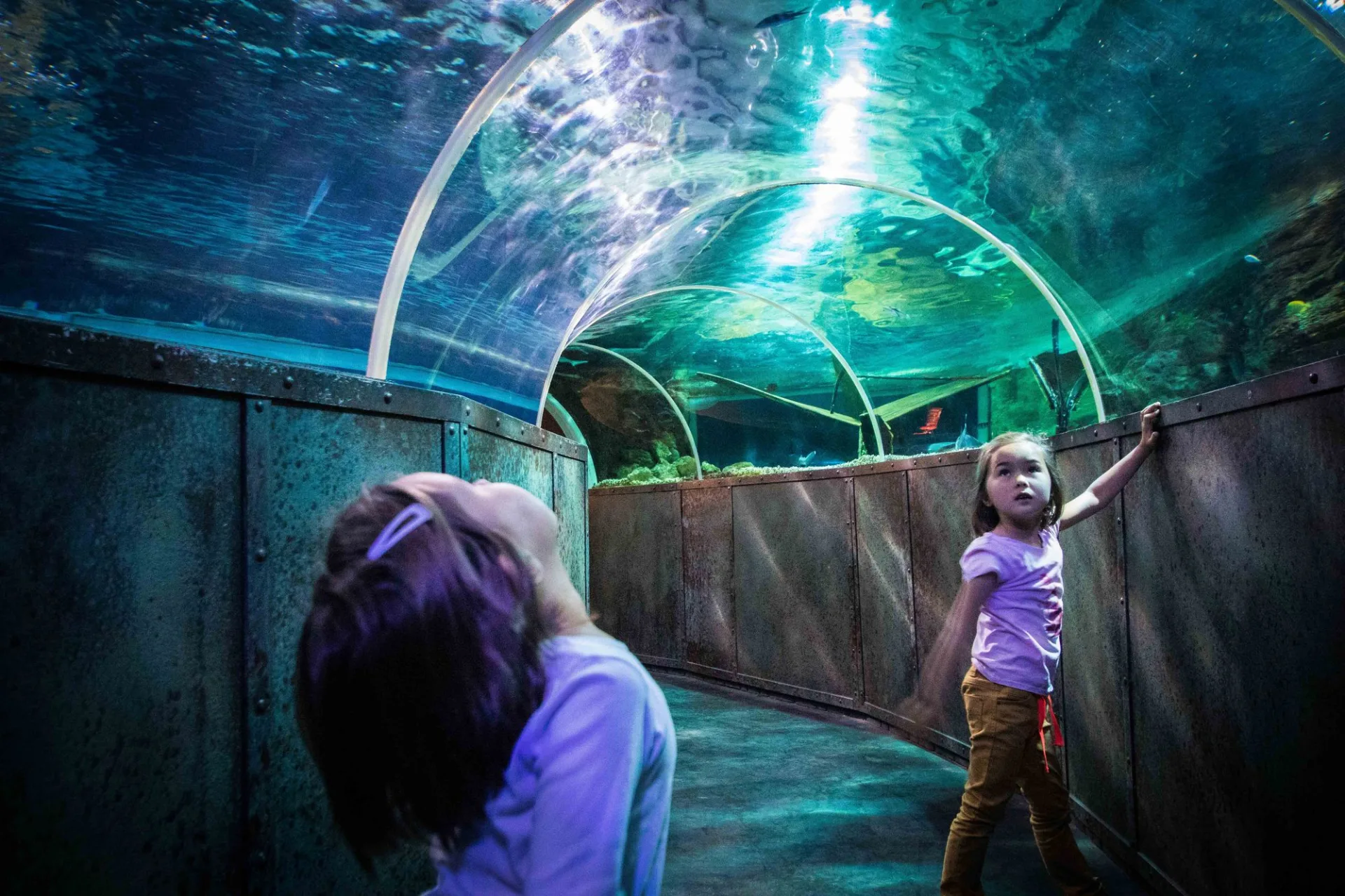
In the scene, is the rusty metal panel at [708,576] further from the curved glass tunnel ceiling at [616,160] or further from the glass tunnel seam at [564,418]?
the glass tunnel seam at [564,418]

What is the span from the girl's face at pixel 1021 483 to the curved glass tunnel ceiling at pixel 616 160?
2867 millimetres

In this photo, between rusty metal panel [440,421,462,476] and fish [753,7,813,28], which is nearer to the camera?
rusty metal panel [440,421,462,476]

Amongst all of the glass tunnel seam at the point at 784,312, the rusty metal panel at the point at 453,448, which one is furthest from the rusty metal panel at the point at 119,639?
the glass tunnel seam at the point at 784,312

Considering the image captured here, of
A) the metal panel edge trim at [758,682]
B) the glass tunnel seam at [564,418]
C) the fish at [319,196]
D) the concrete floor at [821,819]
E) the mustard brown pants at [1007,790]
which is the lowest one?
the metal panel edge trim at [758,682]

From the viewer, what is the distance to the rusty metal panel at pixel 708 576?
29.3 feet

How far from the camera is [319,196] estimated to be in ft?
15.6

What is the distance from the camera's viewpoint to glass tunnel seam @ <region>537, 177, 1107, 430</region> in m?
7.07

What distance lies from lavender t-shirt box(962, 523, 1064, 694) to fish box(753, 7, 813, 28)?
383cm

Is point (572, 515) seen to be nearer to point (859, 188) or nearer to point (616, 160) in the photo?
point (616, 160)

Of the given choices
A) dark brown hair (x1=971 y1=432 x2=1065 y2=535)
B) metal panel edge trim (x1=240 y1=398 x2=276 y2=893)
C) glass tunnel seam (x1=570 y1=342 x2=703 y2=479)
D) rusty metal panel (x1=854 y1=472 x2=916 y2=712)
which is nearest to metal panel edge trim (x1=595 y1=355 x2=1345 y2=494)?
dark brown hair (x1=971 y1=432 x2=1065 y2=535)

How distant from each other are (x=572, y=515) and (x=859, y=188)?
5389 millimetres

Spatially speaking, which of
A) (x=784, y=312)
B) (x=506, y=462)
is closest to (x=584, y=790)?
(x=506, y=462)

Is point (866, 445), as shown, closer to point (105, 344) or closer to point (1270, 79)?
point (1270, 79)

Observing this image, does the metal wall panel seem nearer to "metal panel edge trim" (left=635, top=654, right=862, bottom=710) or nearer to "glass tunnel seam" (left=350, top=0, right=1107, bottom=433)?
"glass tunnel seam" (left=350, top=0, right=1107, bottom=433)
